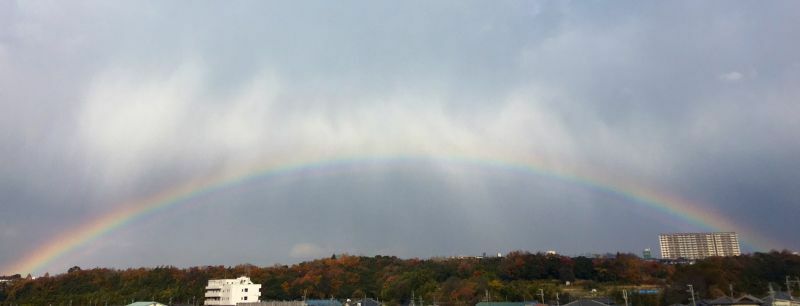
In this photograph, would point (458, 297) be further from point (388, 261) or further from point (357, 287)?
point (388, 261)

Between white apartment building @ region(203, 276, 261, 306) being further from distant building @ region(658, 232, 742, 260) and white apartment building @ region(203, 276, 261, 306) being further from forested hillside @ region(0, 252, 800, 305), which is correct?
distant building @ region(658, 232, 742, 260)

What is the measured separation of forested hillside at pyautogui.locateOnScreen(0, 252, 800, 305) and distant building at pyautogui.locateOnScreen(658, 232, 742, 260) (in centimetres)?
9251

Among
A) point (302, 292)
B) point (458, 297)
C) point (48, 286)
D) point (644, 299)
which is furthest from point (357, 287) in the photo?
point (48, 286)

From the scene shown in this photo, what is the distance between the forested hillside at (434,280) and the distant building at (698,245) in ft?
304

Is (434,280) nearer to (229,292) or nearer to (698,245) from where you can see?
(229,292)

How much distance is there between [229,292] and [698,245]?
444 feet

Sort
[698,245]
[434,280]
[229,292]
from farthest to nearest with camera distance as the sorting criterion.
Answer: [698,245] < [434,280] < [229,292]

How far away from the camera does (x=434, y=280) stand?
55031 mm

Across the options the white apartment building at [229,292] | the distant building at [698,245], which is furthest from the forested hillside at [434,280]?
the distant building at [698,245]

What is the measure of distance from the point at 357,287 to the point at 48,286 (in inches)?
1666

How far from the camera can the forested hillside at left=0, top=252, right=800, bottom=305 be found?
47.1 m

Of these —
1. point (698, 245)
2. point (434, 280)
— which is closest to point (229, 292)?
point (434, 280)

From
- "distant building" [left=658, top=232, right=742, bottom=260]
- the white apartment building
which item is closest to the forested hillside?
the white apartment building

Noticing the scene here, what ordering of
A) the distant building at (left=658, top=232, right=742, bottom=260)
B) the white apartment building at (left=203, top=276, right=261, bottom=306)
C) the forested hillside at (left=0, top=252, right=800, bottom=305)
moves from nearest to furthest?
the forested hillside at (left=0, top=252, right=800, bottom=305) → the white apartment building at (left=203, top=276, right=261, bottom=306) → the distant building at (left=658, top=232, right=742, bottom=260)
